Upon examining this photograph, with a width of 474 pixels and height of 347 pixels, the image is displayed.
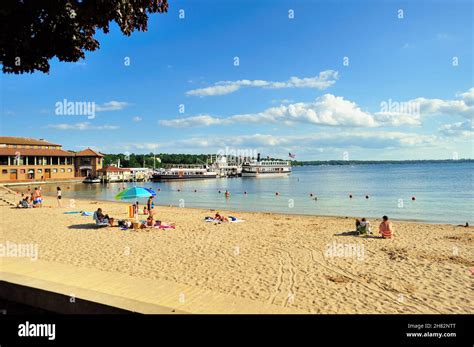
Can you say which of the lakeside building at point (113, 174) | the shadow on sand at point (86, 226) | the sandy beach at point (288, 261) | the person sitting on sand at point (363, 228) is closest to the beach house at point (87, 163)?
the lakeside building at point (113, 174)

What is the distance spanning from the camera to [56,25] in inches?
255

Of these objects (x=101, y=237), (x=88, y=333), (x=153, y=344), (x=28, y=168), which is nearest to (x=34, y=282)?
(x=88, y=333)

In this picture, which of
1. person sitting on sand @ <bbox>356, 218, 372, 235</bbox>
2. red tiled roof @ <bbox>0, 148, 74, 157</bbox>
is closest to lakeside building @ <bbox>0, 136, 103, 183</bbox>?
red tiled roof @ <bbox>0, 148, 74, 157</bbox>

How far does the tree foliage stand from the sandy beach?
17.6 feet

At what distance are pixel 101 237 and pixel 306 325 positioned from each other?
13736 millimetres

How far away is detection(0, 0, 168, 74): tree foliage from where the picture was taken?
5746 millimetres

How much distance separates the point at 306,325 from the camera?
3.73 meters

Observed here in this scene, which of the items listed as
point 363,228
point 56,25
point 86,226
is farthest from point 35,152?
point 56,25

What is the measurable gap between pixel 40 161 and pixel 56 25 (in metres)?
86.6

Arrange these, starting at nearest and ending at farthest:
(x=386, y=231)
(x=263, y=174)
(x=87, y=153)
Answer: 1. (x=386, y=231)
2. (x=87, y=153)
3. (x=263, y=174)

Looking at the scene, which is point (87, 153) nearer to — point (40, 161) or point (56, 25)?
point (40, 161)

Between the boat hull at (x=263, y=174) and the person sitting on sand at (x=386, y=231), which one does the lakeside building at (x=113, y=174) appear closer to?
the boat hull at (x=263, y=174)

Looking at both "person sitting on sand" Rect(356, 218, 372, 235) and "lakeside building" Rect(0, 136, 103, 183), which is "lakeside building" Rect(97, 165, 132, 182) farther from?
"person sitting on sand" Rect(356, 218, 372, 235)

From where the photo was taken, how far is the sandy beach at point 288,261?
7.73 meters
